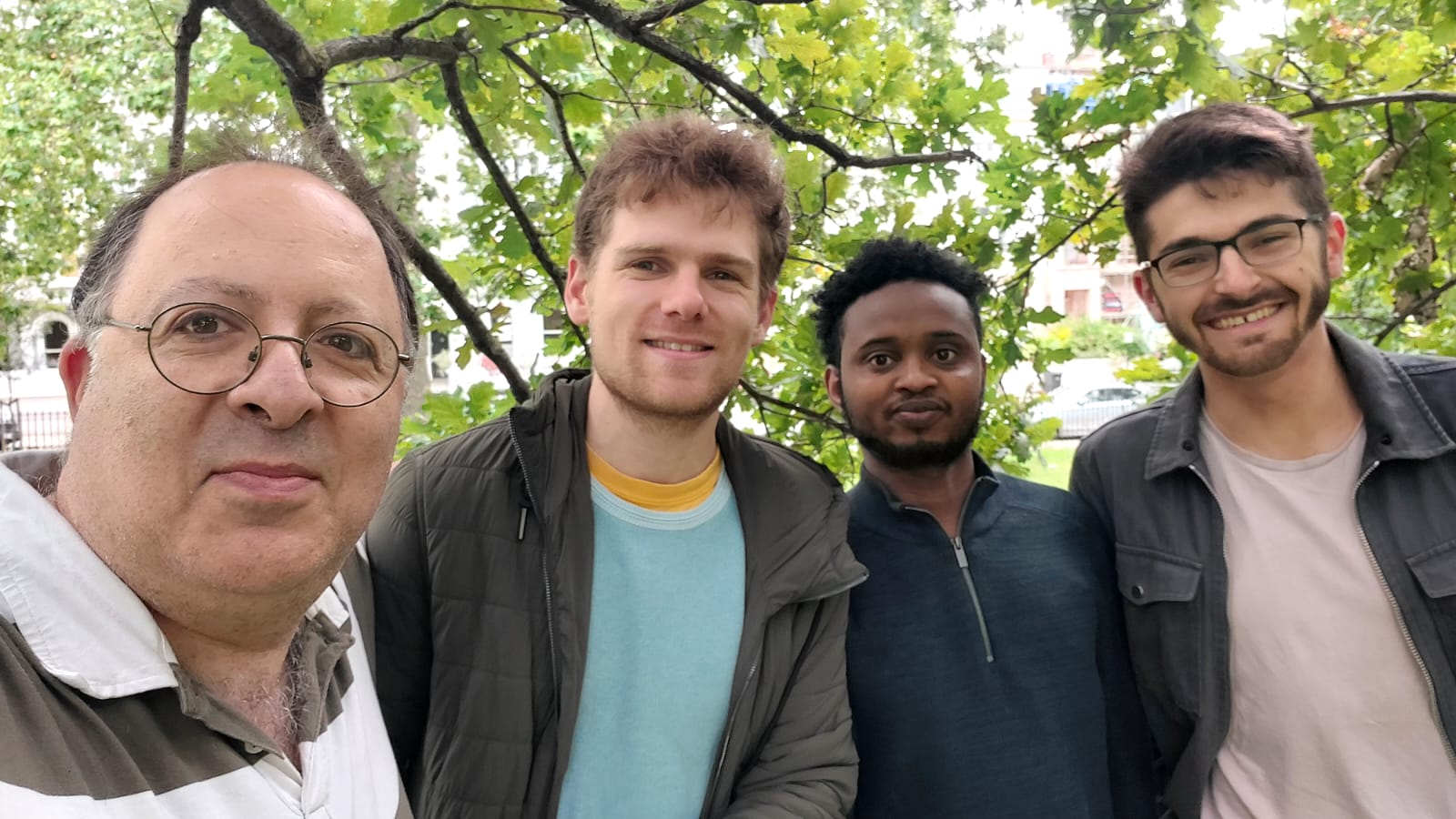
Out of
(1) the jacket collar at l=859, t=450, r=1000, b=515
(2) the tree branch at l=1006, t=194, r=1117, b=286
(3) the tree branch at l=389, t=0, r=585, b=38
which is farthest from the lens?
(2) the tree branch at l=1006, t=194, r=1117, b=286

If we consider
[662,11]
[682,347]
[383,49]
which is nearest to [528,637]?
[682,347]

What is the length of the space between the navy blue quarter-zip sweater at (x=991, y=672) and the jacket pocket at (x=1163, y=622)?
0.06 m

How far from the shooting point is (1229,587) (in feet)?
6.88

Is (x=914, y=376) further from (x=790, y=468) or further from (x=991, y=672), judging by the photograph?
(x=991, y=672)

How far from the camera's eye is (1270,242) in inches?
82.7

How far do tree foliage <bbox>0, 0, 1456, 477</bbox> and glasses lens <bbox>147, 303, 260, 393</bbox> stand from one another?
1.63 m

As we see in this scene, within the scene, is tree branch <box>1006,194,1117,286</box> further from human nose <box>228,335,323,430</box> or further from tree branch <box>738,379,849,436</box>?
human nose <box>228,335,323,430</box>

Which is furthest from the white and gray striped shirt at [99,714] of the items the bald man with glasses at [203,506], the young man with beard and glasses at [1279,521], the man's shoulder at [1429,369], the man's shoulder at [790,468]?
the man's shoulder at [1429,369]

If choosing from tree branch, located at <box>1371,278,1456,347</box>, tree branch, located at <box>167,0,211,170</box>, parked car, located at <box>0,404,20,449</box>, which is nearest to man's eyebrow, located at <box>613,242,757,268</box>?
tree branch, located at <box>167,0,211,170</box>

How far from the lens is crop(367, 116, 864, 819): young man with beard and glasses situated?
1.77 meters

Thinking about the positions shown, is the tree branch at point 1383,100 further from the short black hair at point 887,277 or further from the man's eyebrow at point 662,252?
the man's eyebrow at point 662,252

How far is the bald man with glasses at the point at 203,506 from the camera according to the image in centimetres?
105

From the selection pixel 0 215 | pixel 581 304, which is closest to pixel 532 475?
pixel 581 304

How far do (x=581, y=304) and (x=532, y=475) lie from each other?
56cm
